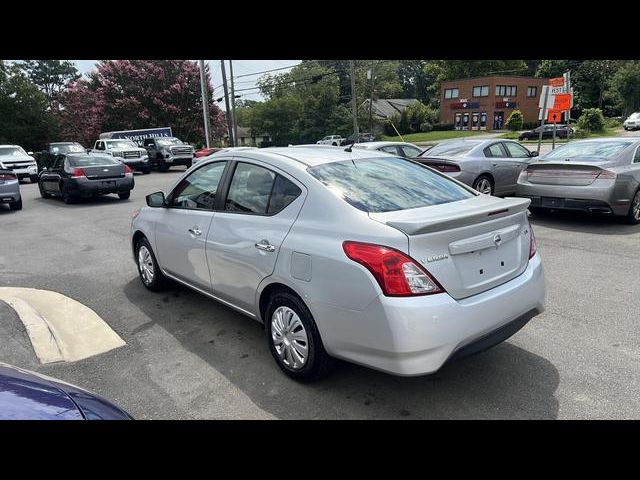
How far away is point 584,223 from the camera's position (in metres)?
8.35

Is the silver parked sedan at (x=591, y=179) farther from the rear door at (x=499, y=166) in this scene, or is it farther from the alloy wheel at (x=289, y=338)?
the alloy wheel at (x=289, y=338)

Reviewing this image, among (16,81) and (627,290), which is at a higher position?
(16,81)

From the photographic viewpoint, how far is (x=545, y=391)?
3.14m

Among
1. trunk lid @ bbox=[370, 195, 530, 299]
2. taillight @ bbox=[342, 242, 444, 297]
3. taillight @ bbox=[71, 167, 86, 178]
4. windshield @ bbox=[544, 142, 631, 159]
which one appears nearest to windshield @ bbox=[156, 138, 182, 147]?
taillight @ bbox=[71, 167, 86, 178]

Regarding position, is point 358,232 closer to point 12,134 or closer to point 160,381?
point 160,381

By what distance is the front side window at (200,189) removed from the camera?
4238 mm

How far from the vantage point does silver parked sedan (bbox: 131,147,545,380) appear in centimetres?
271

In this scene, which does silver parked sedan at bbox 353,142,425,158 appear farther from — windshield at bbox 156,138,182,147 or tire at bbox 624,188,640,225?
windshield at bbox 156,138,182,147

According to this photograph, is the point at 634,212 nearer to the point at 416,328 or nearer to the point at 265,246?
the point at 416,328

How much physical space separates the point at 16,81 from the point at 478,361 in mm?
44785

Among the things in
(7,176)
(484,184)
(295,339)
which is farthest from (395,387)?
(7,176)

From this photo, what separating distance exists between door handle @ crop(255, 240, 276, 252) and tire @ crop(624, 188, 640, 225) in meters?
7.07

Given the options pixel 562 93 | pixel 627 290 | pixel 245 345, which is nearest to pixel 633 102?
pixel 562 93

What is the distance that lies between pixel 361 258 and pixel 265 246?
905 mm
